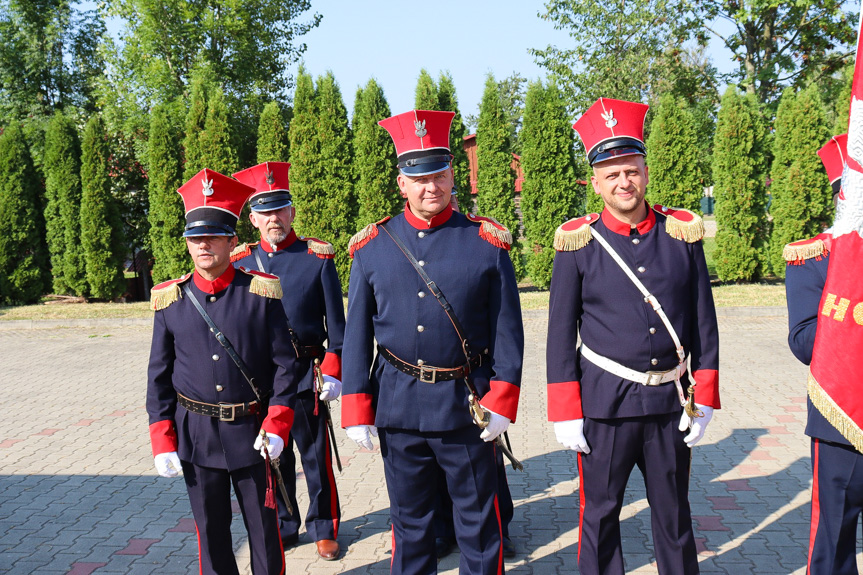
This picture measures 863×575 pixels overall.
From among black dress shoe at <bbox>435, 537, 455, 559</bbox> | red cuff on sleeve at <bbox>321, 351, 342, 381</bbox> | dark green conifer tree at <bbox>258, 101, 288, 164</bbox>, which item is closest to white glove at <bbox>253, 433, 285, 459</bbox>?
red cuff on sleeve at <bbox>321, 351, 342, 381</bbox>

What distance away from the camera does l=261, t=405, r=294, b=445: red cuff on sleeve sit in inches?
126

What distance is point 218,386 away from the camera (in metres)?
3.24

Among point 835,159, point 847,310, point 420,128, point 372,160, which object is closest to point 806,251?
point 835,159

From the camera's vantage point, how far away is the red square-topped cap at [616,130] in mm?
3004

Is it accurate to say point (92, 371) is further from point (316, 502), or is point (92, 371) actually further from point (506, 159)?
point (506, 159)

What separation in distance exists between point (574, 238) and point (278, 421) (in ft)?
4.93

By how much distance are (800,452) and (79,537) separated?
5006mm

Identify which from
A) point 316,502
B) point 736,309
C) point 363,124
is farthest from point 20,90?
point 316,502

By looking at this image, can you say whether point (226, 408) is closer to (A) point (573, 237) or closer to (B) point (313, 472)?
(B) point (313, 472)

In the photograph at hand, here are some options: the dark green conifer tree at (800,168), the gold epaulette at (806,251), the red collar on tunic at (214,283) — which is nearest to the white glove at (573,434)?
the gold epaulette at (806,251)

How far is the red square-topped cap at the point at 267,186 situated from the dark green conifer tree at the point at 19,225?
1330cm

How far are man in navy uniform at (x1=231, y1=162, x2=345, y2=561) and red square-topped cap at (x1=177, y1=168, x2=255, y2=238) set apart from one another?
0.80 metres

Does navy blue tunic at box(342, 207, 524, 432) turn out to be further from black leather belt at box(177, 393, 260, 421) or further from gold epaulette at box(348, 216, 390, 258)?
black leather belt at box(177, 393, 260, 421)

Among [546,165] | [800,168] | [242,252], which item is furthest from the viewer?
[546,165]
